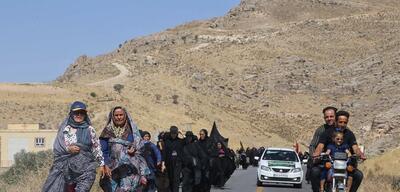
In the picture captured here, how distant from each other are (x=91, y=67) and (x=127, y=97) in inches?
1545

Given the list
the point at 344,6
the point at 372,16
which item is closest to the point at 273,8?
the point at 344,6

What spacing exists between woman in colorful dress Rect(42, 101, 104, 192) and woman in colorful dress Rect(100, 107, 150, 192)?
30cm

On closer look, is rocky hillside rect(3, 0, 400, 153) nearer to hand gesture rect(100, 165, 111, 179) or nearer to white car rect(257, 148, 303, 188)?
white car rect(257, 148, 303, 188)

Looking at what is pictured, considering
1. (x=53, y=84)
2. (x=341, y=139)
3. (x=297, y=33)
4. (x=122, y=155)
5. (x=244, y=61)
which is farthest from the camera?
(x=297, y=33)

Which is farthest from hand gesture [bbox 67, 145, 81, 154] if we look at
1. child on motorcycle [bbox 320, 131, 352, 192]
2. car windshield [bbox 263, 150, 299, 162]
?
car windshield [bbox 263, 150, 299, 162]

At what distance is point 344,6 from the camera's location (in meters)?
163

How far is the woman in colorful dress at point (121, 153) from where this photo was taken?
11.9 meters

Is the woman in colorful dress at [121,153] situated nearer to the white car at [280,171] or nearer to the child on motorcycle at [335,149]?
the child on motorcycle at [335,149]

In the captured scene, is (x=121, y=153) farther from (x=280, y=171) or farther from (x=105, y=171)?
(x=280, y=171)

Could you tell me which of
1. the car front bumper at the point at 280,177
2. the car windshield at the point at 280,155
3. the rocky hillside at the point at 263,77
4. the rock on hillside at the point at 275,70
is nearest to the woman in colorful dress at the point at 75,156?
the car front bumper at the point at 280,177

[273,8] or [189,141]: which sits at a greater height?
[273,8]

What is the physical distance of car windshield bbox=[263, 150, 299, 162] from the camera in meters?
29.0

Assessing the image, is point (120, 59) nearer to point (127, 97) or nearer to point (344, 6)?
point (127, 97)

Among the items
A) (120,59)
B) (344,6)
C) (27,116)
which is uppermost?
(344,6)
